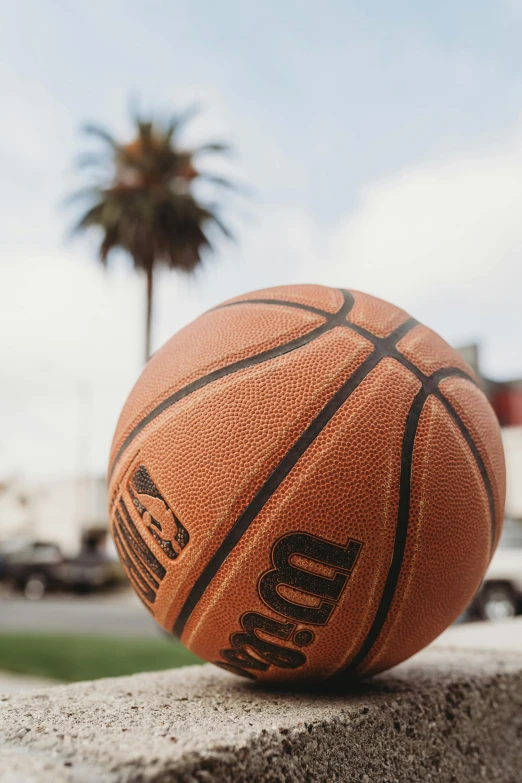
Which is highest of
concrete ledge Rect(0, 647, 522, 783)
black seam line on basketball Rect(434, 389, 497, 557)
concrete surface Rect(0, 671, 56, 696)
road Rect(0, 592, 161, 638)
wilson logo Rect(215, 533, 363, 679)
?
black seam line on basketball Rect(434, 389, 497, 557)

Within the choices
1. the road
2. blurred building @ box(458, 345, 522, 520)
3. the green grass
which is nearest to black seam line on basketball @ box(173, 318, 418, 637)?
the green grass

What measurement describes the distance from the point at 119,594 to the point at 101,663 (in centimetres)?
1513

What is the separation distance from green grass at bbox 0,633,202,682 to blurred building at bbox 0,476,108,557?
21.5 meters

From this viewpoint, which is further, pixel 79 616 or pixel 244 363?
pixel 79 616

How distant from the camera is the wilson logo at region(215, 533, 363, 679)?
2.02m

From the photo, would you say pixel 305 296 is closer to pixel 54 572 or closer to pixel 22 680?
pixel 22 680

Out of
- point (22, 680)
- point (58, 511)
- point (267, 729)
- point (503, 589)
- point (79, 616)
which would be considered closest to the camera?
point (267, 729)

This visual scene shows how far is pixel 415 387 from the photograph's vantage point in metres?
2.19

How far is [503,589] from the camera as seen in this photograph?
38.3 feet

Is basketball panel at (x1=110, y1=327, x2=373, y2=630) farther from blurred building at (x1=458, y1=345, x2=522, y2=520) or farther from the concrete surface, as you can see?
blurred building at (x1=458, y1=345, x2=522, y2=520)

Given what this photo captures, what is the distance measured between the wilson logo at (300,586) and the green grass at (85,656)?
4.85 meters

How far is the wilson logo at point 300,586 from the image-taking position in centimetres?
202

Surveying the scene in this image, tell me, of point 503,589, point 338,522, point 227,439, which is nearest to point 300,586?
point 338,522

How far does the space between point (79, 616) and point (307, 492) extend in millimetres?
14410
